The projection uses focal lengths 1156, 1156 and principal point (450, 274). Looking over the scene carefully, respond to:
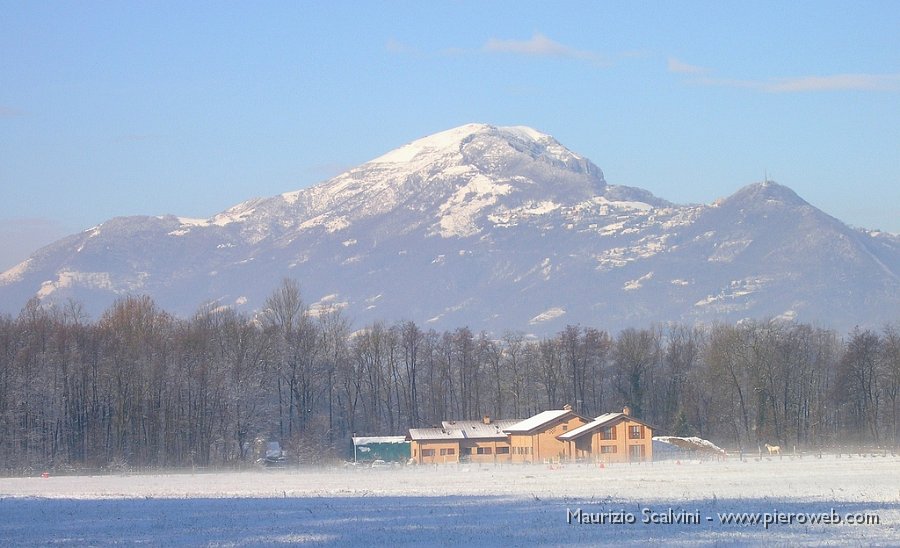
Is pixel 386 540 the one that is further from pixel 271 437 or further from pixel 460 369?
pixel 460 369

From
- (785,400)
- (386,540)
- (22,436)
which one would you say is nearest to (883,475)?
(386,540)

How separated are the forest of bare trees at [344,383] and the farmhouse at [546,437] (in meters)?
11.5

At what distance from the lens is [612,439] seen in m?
86.8

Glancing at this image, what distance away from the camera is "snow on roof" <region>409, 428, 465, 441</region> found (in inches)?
3644

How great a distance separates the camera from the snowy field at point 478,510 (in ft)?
98.1

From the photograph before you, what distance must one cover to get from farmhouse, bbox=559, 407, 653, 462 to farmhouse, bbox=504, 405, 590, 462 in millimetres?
1304

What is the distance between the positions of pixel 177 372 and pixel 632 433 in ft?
112

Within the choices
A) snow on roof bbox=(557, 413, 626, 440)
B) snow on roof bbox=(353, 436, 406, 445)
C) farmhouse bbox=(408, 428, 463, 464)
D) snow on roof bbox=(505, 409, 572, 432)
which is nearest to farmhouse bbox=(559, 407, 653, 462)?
snow on roof bbox=(557, 413, 626, 440)

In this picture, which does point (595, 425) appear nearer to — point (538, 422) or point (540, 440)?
point (540, 440)

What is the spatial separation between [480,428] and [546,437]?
8329 mm

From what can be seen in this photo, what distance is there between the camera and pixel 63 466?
7694 centimetres

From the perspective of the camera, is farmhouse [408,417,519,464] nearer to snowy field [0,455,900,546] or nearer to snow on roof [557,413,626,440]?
snow on roof [557,413,626,440]

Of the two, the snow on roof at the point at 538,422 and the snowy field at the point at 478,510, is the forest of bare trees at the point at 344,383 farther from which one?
the snowy field at the point at 478,510

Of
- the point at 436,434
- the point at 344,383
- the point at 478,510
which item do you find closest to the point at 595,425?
the point at 436,434
